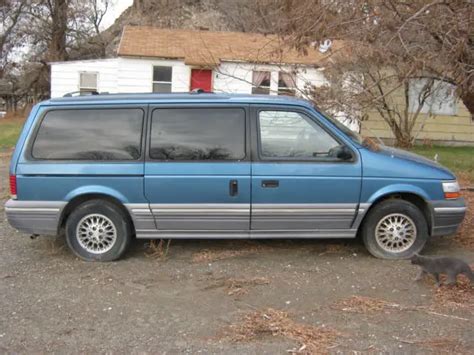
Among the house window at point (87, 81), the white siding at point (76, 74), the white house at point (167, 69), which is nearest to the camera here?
the white house at point (167, 69)

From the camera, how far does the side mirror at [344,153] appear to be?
226 inches

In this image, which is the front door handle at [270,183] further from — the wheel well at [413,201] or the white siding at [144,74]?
the white siding at [144,74]

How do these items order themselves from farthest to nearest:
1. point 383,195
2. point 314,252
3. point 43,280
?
point 314,252 → point 383,195 → point 43,280

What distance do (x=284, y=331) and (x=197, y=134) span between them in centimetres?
241

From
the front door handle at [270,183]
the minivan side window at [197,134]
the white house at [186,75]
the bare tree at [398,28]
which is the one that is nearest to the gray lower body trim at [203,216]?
the front door handle at [270,183]

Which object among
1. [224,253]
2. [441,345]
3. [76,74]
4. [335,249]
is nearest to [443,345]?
[441,345]

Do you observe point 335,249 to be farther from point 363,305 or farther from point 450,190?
point 363,305

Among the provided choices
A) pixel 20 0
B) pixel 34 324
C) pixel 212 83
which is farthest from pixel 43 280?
pixel 20 0

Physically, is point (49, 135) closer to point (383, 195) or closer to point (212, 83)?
point (383, 195)

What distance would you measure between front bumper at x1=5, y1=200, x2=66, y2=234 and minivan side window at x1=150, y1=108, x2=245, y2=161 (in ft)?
3.86

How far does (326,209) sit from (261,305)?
4.84ft

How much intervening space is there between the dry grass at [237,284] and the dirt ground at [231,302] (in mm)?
10

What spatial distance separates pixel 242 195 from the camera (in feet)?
18.7

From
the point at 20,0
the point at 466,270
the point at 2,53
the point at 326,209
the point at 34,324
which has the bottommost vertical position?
the point at 34,324
